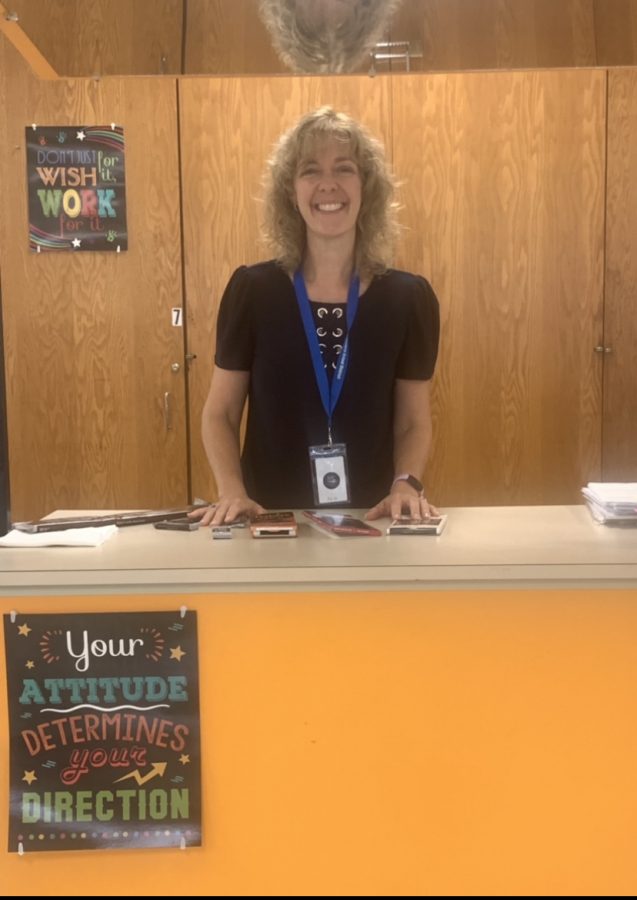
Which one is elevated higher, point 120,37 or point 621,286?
point 120,37

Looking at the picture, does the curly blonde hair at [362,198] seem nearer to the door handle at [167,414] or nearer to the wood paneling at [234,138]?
the wood paneling at [234,138]

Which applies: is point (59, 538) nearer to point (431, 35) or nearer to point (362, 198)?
point (362, 198)

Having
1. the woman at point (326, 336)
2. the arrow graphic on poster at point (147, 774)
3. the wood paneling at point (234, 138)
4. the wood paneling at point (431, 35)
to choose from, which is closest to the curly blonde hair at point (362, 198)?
the woman at point (326, 336)

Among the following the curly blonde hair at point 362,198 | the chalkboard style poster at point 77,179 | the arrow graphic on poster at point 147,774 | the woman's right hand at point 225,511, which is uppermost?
the chalkboard style poster at point 77,179

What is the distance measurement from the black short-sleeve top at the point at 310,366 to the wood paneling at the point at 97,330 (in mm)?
1587

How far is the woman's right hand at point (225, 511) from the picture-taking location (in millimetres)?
1792

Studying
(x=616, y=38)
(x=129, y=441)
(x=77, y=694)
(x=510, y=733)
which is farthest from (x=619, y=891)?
(x=616, y=38)

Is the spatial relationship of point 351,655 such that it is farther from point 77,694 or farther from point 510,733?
point 77,694

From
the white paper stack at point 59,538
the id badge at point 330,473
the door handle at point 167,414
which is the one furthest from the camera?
the door handle at point 167,414

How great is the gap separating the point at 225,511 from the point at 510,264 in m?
2.32

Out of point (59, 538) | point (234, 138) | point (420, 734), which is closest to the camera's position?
point (420, 734)

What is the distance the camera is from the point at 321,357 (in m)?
2.20

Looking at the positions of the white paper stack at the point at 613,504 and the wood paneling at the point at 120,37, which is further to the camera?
the wood paneling at the point at 120,37

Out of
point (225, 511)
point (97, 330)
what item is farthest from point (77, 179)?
point (225, 511)
